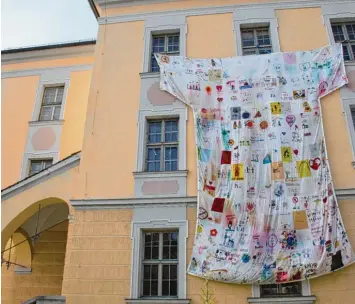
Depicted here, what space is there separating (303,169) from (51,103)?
974 centimetres

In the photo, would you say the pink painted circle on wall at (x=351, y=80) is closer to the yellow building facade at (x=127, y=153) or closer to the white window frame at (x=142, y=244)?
the yellow building facade at (x=127, y=153)

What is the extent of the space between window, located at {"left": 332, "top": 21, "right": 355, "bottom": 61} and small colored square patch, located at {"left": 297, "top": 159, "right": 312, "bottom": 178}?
3.90 m

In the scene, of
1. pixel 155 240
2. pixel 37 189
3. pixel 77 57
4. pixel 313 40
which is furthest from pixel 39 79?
pixel 313 40

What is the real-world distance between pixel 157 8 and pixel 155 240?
7.64 m

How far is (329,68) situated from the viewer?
36.2 feet

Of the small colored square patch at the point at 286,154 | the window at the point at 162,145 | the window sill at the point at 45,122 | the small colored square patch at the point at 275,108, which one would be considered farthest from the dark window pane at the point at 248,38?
the window sill at the point at 45,122

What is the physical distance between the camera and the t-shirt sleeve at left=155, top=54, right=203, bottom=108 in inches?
435

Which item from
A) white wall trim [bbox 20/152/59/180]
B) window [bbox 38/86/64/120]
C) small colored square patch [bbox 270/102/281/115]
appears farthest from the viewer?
window [bbox 38/86/64/120]

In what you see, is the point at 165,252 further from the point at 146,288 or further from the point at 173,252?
the point at 146,288

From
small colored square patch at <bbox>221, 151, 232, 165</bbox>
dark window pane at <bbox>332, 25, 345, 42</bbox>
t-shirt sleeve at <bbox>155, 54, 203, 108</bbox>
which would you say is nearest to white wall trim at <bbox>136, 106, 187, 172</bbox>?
t-shirt sleeve at <bbox>155, 54, 203, 108</bbox>

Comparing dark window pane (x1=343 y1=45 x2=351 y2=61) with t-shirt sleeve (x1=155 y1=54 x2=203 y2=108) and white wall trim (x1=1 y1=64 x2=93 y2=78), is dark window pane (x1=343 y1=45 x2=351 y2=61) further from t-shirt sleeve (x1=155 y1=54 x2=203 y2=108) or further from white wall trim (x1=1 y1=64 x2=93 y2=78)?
white wall trim (x1=1 y1=64 x2=93 y2=78)

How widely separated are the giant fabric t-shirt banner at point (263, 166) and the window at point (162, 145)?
0.76m

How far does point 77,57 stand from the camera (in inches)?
611

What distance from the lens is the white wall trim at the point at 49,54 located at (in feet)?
50.9
